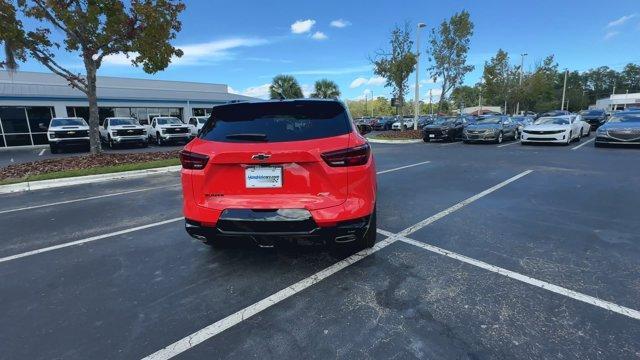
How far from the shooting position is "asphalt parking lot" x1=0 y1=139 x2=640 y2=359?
2473 mm

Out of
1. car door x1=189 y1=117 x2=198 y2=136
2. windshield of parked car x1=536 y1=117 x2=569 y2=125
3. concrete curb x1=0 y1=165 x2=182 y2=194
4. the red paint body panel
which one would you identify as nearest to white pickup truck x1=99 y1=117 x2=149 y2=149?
car door x1=189 y1=117 x2=198 y2=136

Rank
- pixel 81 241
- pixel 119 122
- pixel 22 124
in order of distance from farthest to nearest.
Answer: pixel 22 124, pixel 119 122, pixel 81 241

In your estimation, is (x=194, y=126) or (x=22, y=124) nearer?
(x=22, y=124)

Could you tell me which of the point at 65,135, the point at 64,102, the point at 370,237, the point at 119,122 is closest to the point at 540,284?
the point at 370,237

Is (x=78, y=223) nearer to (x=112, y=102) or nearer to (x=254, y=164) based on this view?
(x=254, y=164)

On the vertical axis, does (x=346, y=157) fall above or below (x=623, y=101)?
below

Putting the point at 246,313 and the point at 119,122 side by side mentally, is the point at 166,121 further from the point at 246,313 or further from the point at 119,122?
the point at 246,313

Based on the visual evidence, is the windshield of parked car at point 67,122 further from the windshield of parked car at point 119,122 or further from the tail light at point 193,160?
the tail light at point 193,160

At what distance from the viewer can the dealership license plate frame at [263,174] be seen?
10.3 ft

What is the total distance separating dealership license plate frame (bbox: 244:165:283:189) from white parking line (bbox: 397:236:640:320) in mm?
2022

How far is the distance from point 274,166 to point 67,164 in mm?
11553

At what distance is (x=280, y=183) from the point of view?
3.17 m

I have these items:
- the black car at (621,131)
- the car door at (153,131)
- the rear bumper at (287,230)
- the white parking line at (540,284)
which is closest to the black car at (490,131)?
the black car at (621,131)

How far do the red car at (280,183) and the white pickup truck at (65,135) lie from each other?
59.5 ft
